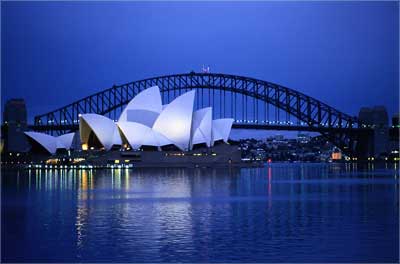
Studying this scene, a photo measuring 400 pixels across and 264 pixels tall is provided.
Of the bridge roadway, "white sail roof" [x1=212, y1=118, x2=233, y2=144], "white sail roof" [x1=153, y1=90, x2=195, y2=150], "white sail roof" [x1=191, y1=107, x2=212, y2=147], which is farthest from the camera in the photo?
the bridge roadway

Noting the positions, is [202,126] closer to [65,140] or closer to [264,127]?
[264,127]

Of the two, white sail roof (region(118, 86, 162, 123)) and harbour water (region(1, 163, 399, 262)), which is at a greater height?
white sail roof (region(118, 86, 162, 123))

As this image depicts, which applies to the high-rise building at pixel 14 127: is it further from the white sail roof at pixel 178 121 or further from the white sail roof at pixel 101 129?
the white sail roof at pixel 178 121

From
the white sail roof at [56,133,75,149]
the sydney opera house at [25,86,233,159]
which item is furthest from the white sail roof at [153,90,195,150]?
the white sail roof at [56,133,75,149]

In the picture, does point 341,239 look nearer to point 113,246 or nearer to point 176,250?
point 176,250

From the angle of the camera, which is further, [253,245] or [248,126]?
[248,126]

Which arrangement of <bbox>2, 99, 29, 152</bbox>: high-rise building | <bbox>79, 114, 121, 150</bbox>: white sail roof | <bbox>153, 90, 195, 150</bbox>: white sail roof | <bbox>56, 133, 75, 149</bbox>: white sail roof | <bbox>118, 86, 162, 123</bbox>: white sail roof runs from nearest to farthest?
<bbox>153, 90, 195, 150</bbox>: white sail roof
<bbox>118, 86, 162, 123</bbox>: white sail roof
<bbox>79, 114, 121, 150</bbox>: white sail roof
<bbox>56, 133, 75, 149</bbox>: white sail roof
<bbox>2, 99, 29, 152</bbox>: high-rise building

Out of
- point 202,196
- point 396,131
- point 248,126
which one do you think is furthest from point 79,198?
point 396,131

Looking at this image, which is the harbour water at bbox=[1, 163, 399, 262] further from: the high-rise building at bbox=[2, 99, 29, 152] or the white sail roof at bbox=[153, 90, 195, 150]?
the high-rise building at bbox=[2, 99, 29, 152]
